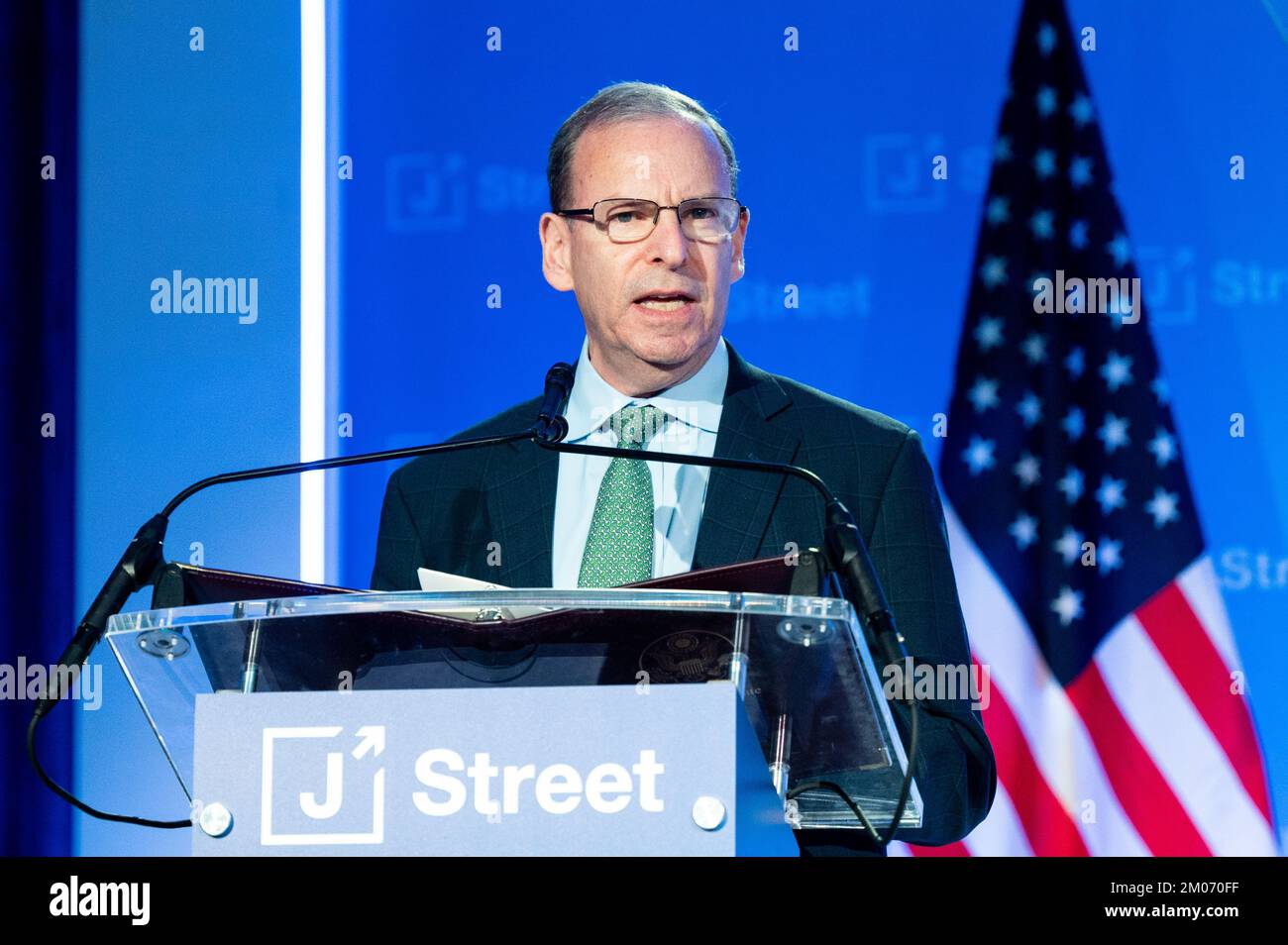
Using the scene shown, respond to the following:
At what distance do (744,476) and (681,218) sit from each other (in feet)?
1.32

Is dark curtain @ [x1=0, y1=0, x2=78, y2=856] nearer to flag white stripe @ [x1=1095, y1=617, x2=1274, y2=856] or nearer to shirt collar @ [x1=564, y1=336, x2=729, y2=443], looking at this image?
shirt collar @ [x1=564, y1=336, x2=729, y2=443]

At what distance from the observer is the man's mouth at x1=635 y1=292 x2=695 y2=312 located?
2.33m

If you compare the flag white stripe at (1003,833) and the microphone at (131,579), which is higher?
the microphone at (131,579)

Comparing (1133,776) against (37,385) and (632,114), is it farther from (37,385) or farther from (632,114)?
(37,385)

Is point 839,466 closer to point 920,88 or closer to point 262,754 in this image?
point 262,754

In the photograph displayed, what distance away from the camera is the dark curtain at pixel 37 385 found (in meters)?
3.41

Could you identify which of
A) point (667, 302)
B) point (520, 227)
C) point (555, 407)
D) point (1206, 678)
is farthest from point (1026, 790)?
point (555, 407)

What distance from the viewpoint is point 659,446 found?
229cm

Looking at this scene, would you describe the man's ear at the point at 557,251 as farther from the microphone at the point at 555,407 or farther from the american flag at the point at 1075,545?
the american flag at the point at 1075,545

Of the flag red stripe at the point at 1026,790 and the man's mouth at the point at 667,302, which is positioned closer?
the man's mouth at the point at 667,302

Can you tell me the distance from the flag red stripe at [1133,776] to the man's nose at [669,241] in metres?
1.43

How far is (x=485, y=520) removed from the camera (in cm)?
231

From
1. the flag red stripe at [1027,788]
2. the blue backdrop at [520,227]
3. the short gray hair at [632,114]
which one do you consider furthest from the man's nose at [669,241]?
the flag red stripe at [1027,788]

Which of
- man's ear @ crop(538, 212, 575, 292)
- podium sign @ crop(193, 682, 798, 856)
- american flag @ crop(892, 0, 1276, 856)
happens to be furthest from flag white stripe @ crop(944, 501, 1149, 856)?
podium sign @ crop(193, 682, 798, 856)
